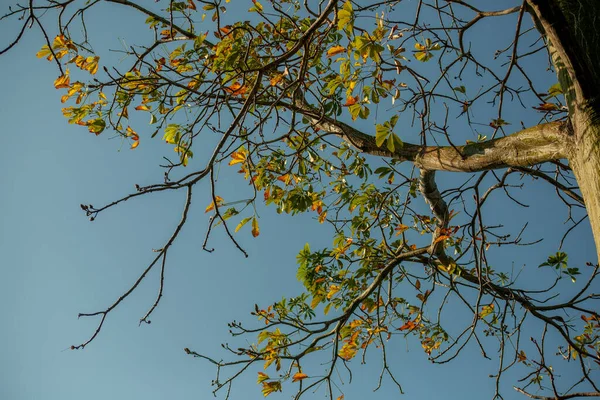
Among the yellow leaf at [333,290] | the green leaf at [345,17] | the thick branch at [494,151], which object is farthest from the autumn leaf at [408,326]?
the green leaf at [345,17]

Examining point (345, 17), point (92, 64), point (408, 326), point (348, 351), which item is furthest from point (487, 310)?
point (92, 64)

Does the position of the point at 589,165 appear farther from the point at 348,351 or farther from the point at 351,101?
the point at 348,351

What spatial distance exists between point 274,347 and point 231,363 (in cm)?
36

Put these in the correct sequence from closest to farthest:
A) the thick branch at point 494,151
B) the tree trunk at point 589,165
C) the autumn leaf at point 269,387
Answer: the tree trunk at point 589,165, the thick branch at point 494,151, the autumn leaf at point 269,387

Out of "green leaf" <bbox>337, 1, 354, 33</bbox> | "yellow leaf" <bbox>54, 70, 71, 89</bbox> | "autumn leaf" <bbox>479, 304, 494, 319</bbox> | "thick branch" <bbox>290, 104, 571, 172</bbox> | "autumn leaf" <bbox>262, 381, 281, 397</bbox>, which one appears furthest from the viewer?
"autumn leaf" <bbox>479, 304, 494, 319</bbox>

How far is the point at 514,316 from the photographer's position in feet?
10.9

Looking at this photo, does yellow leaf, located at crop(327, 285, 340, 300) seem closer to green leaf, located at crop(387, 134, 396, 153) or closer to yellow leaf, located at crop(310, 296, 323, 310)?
yellow leaf, located at crop(310, 296, 323, 310)

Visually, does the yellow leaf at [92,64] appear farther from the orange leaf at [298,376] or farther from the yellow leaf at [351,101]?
the orange leaf at [298,376]

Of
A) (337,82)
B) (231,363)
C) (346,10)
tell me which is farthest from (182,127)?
(231,363)

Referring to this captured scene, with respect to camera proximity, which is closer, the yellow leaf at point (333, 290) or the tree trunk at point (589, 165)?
the tree trunk at point (589, 165)

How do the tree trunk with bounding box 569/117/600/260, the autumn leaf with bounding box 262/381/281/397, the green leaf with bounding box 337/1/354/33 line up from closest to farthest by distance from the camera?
the tree trunk with bounding box 569/117/600/260 < the green leaf with bounding box 337/1/354/33 < the autumn leaf with bounding box 262/381/281/397

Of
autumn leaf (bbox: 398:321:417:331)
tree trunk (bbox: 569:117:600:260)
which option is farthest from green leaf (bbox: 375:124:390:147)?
autumn leaf (bbox: 398:321:417:331)

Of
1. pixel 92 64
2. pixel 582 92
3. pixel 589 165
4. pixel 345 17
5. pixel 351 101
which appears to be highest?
pixel 92 64

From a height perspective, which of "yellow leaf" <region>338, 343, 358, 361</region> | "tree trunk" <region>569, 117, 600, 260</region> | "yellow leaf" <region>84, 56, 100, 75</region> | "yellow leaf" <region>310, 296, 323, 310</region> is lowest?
"tree trunk" <region>569, 117, 600, 260</region>
